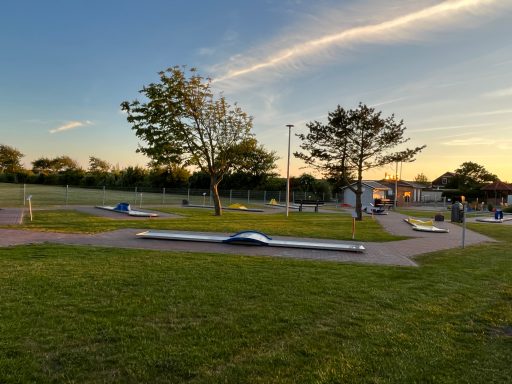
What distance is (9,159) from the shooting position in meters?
86.8

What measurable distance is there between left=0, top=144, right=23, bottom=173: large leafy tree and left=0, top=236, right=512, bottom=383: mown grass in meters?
93.0

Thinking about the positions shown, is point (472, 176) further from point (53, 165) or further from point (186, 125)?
point (53, 165)

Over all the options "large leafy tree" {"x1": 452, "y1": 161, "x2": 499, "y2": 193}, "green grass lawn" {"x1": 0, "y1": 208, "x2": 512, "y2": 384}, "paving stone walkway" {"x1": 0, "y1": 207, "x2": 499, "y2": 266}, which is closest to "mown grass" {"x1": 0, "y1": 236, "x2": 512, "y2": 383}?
"green grass lawn" {"x1": 0, "y1": 208, "x2": 512, "y2": 384}

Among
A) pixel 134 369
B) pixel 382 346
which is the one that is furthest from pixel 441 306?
pixel 134 369

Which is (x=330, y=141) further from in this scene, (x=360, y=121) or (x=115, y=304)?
(x=115, y=304)

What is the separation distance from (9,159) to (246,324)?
99.1 meters

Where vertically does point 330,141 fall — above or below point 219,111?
below

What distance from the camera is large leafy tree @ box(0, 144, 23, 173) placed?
85562 mm

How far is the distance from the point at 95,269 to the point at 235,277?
268 cm

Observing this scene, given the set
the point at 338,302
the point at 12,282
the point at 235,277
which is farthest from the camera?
the point at 235,277

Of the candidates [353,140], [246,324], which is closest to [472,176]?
[353,140]

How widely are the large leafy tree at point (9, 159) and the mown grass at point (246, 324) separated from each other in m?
93.0

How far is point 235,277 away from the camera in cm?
707

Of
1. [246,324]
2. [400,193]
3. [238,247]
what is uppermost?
[400,193]
